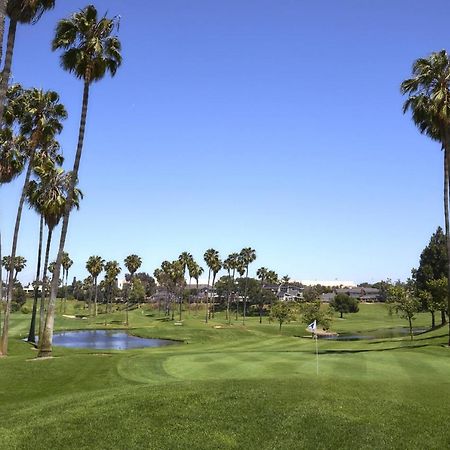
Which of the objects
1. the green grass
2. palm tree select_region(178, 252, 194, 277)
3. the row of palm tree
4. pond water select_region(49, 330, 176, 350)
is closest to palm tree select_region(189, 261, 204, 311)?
palm tree select_region(178, 252, 194, 277)

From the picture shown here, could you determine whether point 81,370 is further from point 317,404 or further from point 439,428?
point 439,428

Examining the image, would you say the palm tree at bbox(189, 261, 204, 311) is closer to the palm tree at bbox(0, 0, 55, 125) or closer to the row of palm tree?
the row of palm tree

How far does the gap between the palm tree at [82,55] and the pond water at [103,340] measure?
4206cm

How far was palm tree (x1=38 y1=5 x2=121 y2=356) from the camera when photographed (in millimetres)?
31683

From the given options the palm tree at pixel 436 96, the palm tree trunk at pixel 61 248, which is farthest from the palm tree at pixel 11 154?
the palm tree at pixel 436 96

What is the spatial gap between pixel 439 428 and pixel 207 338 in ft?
242

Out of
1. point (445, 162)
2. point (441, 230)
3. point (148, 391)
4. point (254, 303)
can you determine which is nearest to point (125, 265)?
point (254, 303)

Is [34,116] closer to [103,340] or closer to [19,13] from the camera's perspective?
[19,13]

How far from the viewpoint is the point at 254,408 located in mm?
16094

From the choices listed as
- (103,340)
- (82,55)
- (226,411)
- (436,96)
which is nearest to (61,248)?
(82,55)

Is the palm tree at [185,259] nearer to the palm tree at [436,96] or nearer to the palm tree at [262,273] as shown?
the palm tree at [262,273]

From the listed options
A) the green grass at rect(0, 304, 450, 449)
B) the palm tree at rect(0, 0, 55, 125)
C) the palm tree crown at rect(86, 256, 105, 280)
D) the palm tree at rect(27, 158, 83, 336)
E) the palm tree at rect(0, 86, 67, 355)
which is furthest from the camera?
the palm tree crown at rect(86, 256, 105, 280)

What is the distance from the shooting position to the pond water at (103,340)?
7607 centimetres

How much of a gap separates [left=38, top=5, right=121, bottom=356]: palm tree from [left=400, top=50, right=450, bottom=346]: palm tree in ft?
84.0
